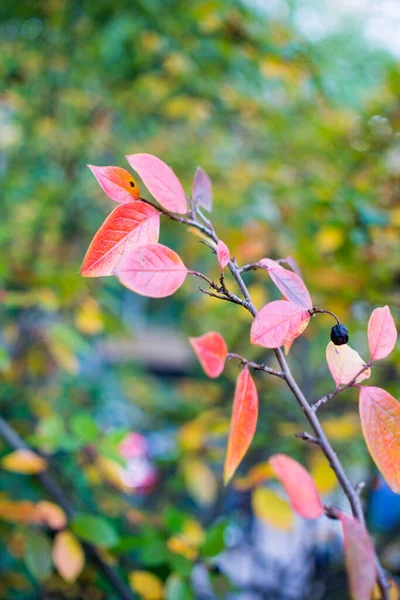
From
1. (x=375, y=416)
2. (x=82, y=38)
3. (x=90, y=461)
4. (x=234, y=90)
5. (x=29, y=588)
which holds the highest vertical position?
(x=82, y=38)

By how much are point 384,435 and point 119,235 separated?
7.7 inches

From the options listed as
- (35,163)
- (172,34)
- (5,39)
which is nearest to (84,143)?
(35,163)

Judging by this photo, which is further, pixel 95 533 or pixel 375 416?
pixel 95 533

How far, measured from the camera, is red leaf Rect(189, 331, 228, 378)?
314 millimetres

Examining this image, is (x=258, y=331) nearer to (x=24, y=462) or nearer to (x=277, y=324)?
(x=277, y=324)

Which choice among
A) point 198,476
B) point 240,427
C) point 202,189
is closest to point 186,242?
point 198,476

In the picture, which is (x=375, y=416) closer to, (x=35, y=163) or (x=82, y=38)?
(x=82, y=38)

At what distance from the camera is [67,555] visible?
613 millimetres

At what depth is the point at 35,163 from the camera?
155cm

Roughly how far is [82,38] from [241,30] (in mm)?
437

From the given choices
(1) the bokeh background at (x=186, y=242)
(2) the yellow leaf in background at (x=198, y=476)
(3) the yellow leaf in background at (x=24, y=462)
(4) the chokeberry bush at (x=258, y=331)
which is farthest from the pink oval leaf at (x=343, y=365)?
(2) the yellow leaf in background at (x=198, y=476)

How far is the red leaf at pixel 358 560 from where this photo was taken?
0.79 ft

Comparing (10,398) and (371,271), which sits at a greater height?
(371,271)

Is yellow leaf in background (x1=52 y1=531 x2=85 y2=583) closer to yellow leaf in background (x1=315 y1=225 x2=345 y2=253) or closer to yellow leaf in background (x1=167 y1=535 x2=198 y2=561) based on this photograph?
yellow leaf in background (x1=167 y1=535 x2=198 y2=561)
